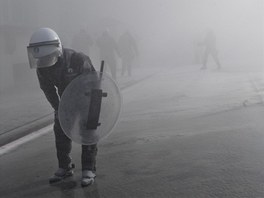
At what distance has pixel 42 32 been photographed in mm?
4438

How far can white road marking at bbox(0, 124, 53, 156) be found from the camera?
653 centimetres

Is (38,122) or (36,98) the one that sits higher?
(38,122)

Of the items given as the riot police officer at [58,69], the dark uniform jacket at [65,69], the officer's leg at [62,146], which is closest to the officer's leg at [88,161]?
the riot police officer at [58,69]

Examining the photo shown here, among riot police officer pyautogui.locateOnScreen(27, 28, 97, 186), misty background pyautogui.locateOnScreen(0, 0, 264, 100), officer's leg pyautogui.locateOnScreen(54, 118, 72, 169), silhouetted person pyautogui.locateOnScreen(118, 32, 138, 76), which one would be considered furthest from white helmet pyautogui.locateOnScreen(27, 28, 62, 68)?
silhouetted person pyautogui.locateOnScreen(118, 32, 138, 76)

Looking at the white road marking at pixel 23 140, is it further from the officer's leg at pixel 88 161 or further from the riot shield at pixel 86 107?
the riot shield at pixel 86 107

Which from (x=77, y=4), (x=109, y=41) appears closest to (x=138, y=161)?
(x=109, y=41)

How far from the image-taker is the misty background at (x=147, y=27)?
16.8 metres

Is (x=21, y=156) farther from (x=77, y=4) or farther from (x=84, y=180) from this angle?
(x=77, y=4)

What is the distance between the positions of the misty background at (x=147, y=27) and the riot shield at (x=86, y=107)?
10896 mm

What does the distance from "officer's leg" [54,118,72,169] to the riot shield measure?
1.05ft

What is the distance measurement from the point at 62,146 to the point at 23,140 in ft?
8.24

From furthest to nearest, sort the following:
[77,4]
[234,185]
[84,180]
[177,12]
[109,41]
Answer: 1. [177,12]
2. [77,4]
3. [109,41]
4. [84,180]
5. [234,185]

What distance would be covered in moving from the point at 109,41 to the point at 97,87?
12.0m

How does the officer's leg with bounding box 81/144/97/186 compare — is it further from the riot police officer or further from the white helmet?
the white helmet
